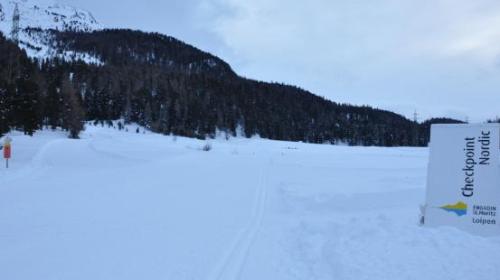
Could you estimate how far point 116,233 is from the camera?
287 inches

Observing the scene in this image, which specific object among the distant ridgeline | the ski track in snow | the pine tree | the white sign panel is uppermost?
the distant ridgeline

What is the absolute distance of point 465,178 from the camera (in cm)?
750

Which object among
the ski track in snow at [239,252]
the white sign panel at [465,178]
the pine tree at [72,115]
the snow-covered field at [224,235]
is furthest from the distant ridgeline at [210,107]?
the white sign panel at [465,178]

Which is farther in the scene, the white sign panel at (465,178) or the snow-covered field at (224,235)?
the white sign panel at (465,178)

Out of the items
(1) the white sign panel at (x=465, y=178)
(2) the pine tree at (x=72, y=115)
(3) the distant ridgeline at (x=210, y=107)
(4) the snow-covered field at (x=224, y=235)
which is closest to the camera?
(4) the snow-covered field at (x=224, y=235)

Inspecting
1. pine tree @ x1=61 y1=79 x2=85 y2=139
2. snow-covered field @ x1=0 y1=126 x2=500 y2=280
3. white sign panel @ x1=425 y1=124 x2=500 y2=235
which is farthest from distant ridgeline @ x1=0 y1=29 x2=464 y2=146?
white sign panel @ x1=425 y1=124 x2=500 y2=235

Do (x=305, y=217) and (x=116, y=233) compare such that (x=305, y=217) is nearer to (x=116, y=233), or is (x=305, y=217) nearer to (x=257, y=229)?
(x=257, y=229)

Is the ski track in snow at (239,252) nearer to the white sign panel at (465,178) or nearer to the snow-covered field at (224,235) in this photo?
the snow-covered field at (224,235)

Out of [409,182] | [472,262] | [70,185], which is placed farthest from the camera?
[409,182]

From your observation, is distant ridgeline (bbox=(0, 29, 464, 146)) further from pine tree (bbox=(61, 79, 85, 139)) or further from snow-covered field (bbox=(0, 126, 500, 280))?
snow-covered field (bbox=(0, 126, 500, 280))

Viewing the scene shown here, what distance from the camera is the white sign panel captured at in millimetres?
7191

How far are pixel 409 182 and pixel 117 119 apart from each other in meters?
106

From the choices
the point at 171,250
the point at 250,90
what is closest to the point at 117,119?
the point at 250,90

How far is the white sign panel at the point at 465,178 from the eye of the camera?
7.19 meters
